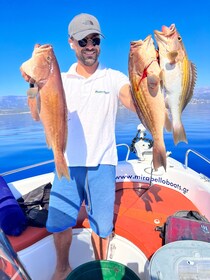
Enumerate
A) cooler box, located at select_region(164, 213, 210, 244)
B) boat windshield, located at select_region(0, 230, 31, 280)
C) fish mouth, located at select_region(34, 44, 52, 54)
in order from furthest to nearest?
cooler box, located at select_region(164, 213, 210, 244), fish mouth, located at select_region(34, 44, 52, 54), boat windshield, located at select_region(0, 230, 31, 280)

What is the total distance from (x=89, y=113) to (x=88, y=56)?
528 mm

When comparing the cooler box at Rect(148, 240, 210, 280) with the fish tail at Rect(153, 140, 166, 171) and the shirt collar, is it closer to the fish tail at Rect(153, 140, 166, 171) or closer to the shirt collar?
the fish tail at Rect(153, 140, 166, 171)

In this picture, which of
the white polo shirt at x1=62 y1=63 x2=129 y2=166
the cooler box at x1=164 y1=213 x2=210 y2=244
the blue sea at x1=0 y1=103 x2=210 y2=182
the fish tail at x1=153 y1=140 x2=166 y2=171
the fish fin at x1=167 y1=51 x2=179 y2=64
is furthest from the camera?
the blue sea at x1=0 y1=103 x2=210 y2=182

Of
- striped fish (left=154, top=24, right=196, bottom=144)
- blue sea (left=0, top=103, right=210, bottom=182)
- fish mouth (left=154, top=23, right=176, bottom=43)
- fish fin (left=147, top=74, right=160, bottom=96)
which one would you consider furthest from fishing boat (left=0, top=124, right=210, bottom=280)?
blue sea (left=0, top=103, right=210, bottom=182)

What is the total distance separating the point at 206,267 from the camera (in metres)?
2.07

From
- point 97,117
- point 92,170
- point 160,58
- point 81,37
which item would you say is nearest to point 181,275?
point 92,170

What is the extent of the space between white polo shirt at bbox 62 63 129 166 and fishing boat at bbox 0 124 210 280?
1.01 meters

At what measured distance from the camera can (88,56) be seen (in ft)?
7.79

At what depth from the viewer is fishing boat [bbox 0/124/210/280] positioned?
6.80ft

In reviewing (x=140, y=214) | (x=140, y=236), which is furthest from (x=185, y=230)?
(x=140, y=214)

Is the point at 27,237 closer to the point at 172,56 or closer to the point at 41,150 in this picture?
the point at 172,56

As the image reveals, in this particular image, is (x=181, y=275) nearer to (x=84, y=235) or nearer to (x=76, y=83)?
(x=84, y=235)

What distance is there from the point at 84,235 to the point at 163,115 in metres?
1.85

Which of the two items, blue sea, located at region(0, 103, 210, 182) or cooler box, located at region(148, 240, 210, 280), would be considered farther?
blue sea, located at region(0, 103, 210, 182)
